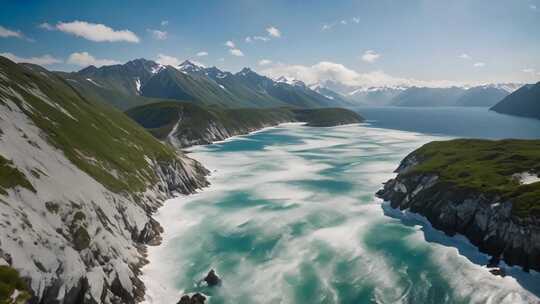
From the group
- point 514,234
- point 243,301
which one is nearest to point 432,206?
point 514,234

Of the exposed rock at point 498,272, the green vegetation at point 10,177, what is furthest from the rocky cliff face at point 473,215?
the green vegetation at point 10,177

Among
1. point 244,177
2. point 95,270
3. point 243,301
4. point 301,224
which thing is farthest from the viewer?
point 244,177

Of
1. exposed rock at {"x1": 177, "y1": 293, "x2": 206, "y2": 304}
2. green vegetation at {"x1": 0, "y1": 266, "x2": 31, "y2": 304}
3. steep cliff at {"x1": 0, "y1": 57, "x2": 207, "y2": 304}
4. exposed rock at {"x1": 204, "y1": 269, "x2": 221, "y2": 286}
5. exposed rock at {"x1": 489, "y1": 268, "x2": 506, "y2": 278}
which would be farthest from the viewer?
exposed rock at {"x1": 489, "y1": 268, "x2": 506, "y2": 278}

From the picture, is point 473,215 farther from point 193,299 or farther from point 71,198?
point 71,198

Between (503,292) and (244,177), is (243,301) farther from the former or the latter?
(244,177)

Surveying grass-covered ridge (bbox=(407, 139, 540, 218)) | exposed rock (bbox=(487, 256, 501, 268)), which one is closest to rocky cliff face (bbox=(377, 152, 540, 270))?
exposed rock (bbox=(487, 256, 501, 268))

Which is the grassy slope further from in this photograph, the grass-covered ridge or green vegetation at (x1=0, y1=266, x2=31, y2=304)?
the grass-covered ridge
